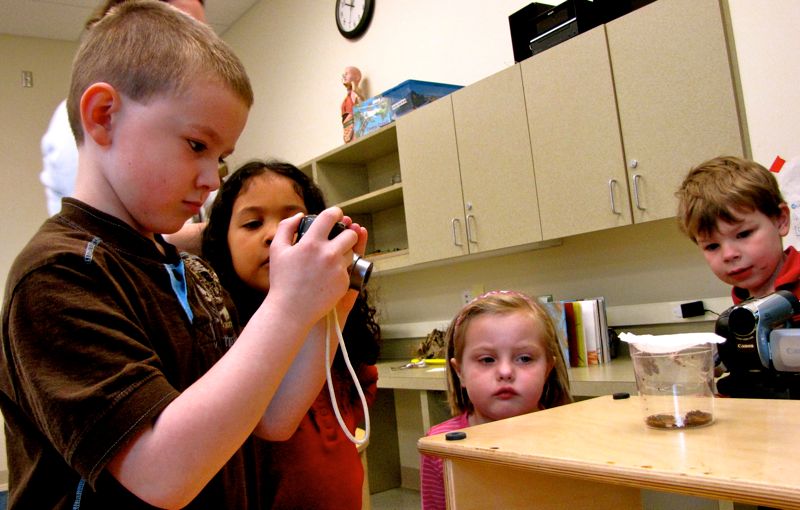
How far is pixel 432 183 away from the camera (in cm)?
331

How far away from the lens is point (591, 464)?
0.69 m

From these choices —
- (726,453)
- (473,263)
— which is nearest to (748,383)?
(726,453)

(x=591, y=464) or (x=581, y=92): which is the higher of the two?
(x=581, y=92)

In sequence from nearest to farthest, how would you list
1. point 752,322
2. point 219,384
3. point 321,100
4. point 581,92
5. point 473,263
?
point 219,384 < point 752,322 < point 581,92 < point 473,263 < point 321,100

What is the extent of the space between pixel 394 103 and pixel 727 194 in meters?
2.23

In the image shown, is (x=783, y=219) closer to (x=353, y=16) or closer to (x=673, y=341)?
(x=673, y=341)

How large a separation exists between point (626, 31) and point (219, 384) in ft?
7.47

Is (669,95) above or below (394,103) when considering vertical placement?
below

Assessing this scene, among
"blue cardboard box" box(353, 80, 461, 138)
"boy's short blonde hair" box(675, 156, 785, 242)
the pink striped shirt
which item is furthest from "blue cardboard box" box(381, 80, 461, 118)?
the pink striped shirt

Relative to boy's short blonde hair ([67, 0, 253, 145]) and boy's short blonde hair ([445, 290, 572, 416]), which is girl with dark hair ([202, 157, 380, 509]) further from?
boy's short blonde hair ([67, 0, 253, 145])

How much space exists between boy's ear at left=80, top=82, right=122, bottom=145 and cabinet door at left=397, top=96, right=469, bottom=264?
250 centimetres

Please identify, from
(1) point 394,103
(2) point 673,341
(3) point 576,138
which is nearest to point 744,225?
(2) point 673,341

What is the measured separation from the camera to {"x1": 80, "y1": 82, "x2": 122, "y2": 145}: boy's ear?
2.31 ft

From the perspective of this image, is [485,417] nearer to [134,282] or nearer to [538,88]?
[134,282]
